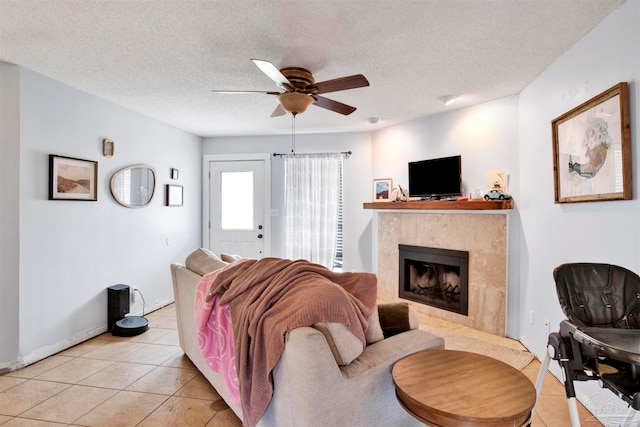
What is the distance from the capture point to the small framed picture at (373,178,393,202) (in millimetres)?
4727

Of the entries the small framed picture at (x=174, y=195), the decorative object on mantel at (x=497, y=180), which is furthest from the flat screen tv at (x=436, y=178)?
the small framed picture at (x=174, y=195)

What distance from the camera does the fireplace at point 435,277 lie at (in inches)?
149

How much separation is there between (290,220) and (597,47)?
154 inches

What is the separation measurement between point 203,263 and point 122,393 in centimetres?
105

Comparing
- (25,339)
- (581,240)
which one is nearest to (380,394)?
(581,240)

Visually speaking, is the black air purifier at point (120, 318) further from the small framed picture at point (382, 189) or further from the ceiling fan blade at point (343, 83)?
the small framed picture at point (382, 189)

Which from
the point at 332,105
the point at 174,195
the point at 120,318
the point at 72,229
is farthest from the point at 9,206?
the point at 332,105

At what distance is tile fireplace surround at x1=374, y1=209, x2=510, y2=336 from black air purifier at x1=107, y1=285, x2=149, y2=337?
3.20 m

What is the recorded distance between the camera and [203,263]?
258cm

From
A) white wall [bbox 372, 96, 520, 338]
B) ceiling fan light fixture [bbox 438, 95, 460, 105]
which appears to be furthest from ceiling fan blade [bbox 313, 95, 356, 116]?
white wall [bbox 372, 96, 520, 338]

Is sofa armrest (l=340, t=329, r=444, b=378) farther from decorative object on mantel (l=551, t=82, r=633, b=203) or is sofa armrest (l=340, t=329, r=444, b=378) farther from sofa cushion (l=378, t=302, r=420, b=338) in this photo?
decorative object on mantel (l=551, t=82, r=633, b=203)

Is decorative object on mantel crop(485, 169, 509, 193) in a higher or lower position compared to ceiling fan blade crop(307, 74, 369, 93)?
lower

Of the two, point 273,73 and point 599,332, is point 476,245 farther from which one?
point 273,73

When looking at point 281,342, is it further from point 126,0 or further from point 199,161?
point 199,161
